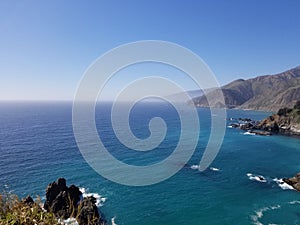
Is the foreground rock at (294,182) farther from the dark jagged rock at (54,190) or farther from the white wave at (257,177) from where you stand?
the dark jagged rock at (54,190)

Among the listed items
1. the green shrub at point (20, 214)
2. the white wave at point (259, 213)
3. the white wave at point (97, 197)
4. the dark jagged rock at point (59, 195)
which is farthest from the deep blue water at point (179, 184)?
the green shrub at point (20, 214)

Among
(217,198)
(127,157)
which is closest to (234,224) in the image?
(217,198)

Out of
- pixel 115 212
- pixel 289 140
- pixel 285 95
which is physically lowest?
pixel 115 212

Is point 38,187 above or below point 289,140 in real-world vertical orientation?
below

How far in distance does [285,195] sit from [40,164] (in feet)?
132

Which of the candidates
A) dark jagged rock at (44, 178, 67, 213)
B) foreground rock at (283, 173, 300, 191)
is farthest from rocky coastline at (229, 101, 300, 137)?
dark jagged rock at (44, 178, 67, 213)

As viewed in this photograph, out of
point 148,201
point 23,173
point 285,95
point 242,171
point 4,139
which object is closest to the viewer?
point 148,201

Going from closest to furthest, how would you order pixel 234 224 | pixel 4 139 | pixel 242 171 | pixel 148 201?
pixel 234 224 < pixel 148 201 < pixel 242 171 < pixel 4 139

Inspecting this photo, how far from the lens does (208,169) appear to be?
4597 centimetres

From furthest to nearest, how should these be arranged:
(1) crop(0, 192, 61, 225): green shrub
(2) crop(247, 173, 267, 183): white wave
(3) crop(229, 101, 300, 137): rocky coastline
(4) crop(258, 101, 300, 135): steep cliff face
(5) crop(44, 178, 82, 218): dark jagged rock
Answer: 1. (4) crop(258, 101, 300, 135): steep cliff face
2. (3) crop(229, 101, 300, 137): rocky coastline
3. (2) crop(247, 173, 267, 183): white wave
4. (5) crop(44, 178, 82, 218): dark jagged rock
5. (1) crop(0, 192, 61, 225): green shrub

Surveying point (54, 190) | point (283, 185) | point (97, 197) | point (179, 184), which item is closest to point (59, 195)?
point (54, 190)

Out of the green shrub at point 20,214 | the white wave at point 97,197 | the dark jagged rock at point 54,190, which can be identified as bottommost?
the white wave at point 97,197

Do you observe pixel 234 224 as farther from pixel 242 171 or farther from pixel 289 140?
pixel 289 140

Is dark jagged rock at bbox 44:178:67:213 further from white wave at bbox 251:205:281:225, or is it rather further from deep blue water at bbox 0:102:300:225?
white wave at bbox 251:205:281:225
